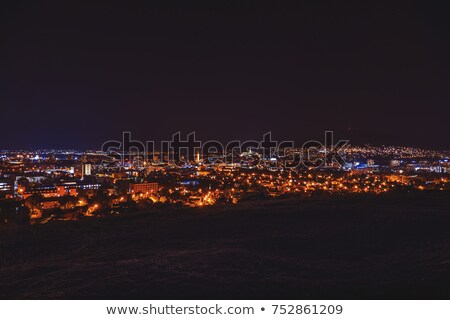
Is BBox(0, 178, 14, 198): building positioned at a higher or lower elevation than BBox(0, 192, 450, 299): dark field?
higher

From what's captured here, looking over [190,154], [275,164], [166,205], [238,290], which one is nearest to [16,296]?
[238,290]

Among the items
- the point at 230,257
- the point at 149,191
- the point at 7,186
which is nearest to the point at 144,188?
the point at 149,191

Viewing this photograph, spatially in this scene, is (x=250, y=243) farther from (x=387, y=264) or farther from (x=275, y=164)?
(x=275, y=164)

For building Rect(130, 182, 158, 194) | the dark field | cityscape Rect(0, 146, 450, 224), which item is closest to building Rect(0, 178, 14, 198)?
cityscape Rect(0, 146, 450, 224)

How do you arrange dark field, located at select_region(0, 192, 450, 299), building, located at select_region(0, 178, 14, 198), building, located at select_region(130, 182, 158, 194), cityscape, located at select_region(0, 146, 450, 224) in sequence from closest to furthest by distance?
dark field, located at select_region(0, 192, 450, 299) → cityscape, located at select_region(0, 146, 450, 224) → building, located at select_region(0, 178, 14, 198) → building, located at select_region(130, 182, 158, 194)

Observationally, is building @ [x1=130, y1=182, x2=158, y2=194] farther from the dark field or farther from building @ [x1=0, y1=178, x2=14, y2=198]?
the dark field

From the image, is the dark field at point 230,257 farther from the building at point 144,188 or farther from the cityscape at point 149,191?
the building at point 144,188

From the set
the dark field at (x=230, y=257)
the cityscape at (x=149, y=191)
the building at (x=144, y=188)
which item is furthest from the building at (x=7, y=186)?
the dark field at (x=230, y=257)
